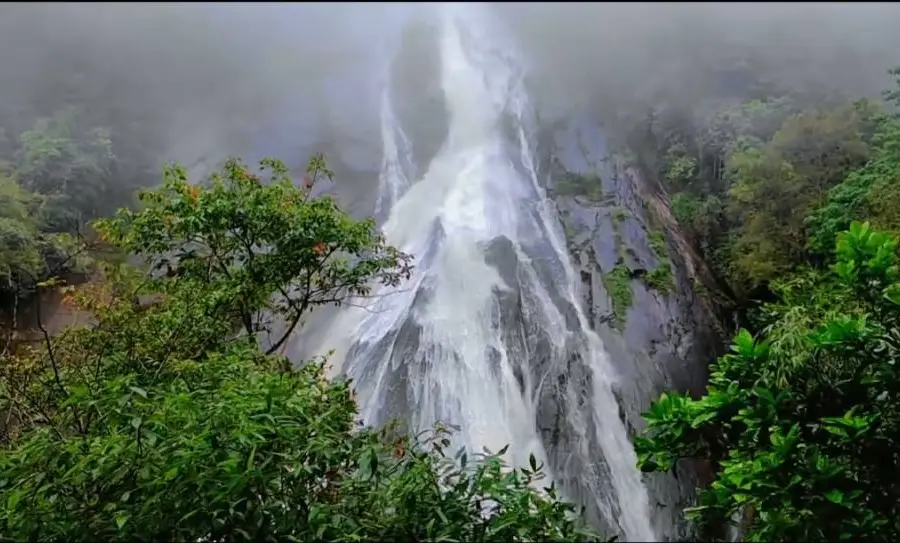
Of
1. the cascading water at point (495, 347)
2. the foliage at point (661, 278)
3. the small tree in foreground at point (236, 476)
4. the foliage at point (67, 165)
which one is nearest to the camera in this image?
the small tree in foreground at point (236, 476)

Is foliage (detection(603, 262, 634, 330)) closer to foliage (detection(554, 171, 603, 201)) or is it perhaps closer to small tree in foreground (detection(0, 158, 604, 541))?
foliage (detection(554, 171, 603, 201))

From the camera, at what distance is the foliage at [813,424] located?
87.7 inches

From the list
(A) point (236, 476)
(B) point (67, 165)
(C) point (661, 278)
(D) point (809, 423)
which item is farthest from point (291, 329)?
(C) point (661, 278)

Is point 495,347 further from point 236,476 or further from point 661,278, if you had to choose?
point 236,476

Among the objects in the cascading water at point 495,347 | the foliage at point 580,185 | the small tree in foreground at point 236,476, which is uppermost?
the foliage at point 580,185

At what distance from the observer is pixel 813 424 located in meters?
2.38

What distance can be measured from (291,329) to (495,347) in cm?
214

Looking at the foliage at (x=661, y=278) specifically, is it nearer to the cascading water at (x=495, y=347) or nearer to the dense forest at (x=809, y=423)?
the cascading water at (x=495, y=347)

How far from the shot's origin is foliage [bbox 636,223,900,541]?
2229 millimetres

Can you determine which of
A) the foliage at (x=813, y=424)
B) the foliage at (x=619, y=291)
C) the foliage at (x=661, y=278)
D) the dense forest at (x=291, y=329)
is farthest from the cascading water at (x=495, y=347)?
the foliage at (x=813, y=424)

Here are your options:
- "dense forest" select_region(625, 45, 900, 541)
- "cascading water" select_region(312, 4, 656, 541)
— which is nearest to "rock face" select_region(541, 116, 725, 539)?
"cascading water" select_region(312, 4, 656, 541)

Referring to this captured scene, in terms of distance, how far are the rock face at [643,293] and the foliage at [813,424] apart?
341cm

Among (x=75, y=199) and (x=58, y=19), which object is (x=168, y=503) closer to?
(x=75, y=199)

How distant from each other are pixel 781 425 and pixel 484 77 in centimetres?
1024
